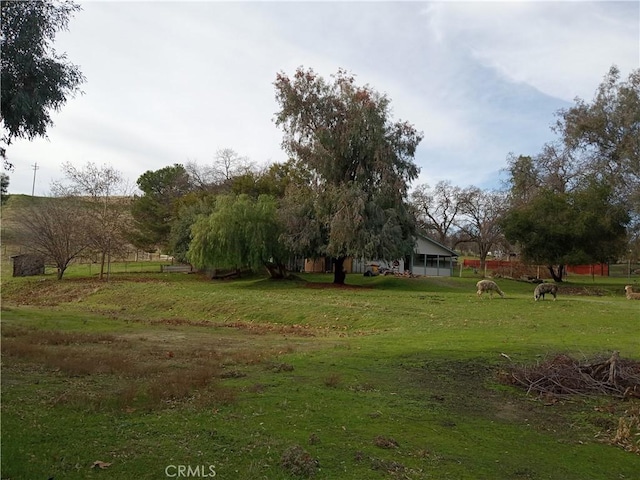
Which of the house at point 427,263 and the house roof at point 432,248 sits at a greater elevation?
the house roof at point 432,248

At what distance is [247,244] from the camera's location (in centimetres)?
3881

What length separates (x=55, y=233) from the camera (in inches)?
1672

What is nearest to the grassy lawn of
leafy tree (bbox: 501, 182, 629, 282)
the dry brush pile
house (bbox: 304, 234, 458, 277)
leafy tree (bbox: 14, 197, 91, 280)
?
the dry brush pile

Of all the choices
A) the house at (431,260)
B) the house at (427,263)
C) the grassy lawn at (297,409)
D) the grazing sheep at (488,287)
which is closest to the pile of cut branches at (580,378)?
the grassy lawn at (297,409)

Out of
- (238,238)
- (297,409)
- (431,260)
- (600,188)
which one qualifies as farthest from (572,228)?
(297,409)

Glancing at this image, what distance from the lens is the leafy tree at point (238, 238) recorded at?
38.6m

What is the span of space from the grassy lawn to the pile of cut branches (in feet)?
1.08

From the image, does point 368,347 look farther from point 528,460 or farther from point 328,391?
point 528,460

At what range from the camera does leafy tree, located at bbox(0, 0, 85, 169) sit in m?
10.5

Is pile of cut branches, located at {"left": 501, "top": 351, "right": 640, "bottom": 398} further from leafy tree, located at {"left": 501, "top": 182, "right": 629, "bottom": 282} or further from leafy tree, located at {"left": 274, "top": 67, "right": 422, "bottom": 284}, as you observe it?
leafy tree, located at {"left": 501, "top": 182, "right": 629, "bottom": 282}

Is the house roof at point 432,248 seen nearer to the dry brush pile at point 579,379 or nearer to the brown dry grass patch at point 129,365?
the brown dry grass patch at point 129,365

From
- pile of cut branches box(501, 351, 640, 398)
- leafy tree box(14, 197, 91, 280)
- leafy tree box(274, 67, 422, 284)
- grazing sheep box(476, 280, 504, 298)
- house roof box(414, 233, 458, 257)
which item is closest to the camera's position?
pile of cut branches box(501, 351, 640, 398)

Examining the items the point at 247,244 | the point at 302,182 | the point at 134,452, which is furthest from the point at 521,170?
the point at 134,452

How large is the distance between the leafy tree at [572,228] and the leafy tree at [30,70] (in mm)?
38197
